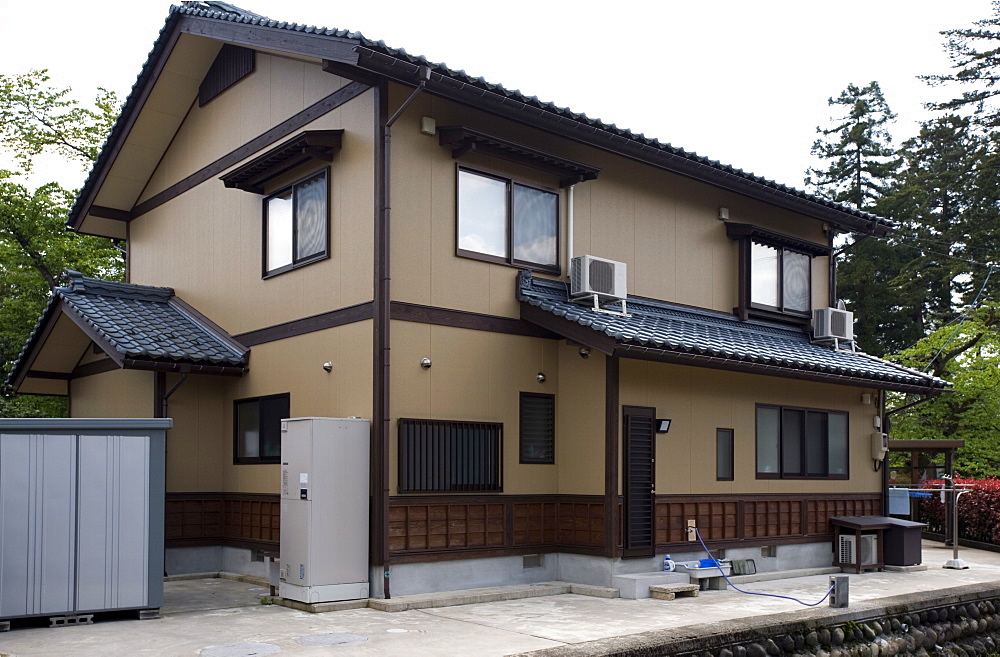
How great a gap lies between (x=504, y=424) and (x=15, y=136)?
54.9 ft

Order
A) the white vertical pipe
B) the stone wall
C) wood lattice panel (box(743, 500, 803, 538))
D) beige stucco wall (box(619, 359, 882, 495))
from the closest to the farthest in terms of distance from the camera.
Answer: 1. the stone wall
2. beige stucco wall (box(619, 359, 882, 495))
3. the white vertical pipe
4. wood lattice panel (box(743, 500, 803, 538))

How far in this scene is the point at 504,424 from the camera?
33.9 feet

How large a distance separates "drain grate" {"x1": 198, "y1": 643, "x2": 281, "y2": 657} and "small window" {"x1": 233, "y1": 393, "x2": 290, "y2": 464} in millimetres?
3826

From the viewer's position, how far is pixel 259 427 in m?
11.4

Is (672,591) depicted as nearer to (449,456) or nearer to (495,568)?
(495,568)

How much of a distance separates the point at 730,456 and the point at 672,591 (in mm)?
2518

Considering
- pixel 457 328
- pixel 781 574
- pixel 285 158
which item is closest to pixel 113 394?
pixel 285 158

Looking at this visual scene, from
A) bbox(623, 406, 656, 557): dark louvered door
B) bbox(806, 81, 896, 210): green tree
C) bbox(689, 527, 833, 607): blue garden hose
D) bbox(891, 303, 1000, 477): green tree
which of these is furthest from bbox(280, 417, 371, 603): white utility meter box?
bbox(806, 81, 896, 210): green tree

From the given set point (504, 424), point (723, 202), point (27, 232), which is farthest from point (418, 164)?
point (27, 232)

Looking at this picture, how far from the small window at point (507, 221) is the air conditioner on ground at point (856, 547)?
5694mm

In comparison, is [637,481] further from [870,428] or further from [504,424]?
[870,428]

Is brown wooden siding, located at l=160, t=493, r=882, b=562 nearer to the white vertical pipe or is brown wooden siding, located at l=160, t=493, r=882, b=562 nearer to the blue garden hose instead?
the blue garden hose

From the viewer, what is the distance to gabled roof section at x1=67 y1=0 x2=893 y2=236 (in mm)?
9031

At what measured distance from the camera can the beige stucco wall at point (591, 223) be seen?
32.1 feet
